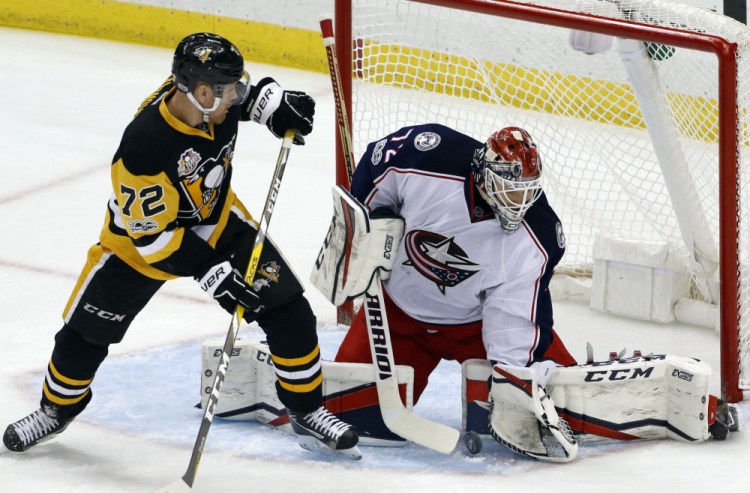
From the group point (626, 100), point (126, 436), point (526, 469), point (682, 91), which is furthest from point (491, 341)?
point (626, 100)

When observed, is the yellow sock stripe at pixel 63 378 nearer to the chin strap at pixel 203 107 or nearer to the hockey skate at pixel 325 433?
the hockey skate at pixel 325 433

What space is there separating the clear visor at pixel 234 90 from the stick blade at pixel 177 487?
82cm

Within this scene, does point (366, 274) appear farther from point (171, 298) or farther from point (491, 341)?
Result: point (171, 298)

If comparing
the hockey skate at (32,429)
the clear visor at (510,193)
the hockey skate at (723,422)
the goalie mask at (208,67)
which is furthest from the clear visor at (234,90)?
the hockey skate at (723,422)

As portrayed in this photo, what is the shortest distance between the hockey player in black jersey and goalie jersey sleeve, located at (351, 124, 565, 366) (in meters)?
0.25

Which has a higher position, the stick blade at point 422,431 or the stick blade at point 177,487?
the stick blade at point 422,431

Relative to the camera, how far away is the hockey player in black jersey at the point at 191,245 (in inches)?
118

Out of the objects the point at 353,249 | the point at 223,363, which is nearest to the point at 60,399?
the point at 223,363

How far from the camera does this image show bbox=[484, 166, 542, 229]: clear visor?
3109mm

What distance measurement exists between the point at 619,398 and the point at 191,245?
1090mm

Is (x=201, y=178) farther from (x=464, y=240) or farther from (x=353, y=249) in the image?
(x=464, y=240)

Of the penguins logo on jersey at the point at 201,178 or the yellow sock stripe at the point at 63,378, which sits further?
the yellow sock stripe at the point at 63,378

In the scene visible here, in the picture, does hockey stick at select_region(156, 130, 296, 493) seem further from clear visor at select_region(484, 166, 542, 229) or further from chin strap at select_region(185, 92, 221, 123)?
clear visor at select_region(484, 166, 542, 229)

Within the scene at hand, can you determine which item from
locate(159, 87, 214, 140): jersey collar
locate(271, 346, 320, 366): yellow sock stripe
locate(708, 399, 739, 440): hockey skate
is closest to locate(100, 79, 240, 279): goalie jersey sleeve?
locate(159, 87, 214, 140): jersey collar
